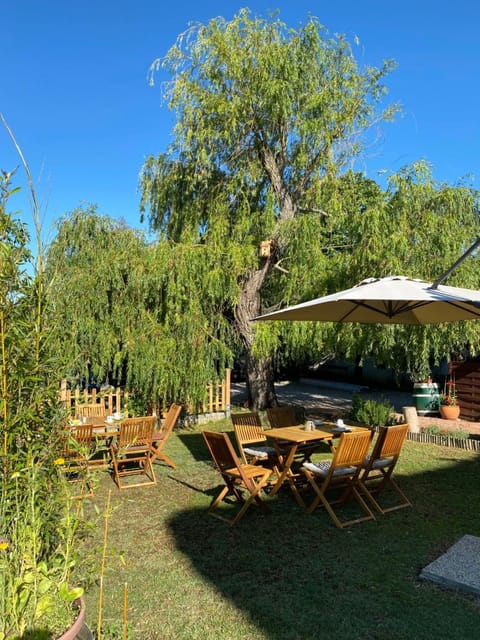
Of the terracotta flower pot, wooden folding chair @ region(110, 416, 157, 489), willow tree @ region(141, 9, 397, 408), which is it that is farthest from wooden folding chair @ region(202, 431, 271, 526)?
the terracotta flower pot

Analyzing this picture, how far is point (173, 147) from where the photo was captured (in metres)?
12.2

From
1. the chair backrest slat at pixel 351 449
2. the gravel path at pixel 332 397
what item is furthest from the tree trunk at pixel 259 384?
the chair backrest slat at pixel 351 449

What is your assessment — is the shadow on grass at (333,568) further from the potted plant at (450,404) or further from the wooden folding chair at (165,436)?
the potted plant at (450,404)

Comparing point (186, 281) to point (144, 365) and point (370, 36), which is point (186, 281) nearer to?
point (144, 365)

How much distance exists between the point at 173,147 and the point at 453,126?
627 centimetres

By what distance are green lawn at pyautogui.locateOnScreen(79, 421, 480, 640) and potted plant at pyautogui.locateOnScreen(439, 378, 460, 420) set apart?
5.70 m

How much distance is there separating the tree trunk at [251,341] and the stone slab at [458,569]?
7.69 m

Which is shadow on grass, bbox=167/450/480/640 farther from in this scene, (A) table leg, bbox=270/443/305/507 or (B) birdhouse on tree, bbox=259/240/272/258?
(B) birdhouse on tree, bbox=259/240/272/258

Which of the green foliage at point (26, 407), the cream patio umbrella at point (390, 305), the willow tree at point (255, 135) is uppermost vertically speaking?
the willow tree at point (255, 135)

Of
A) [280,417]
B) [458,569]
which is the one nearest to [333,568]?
[458,569]

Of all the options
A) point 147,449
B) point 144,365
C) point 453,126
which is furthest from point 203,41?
point 147,449

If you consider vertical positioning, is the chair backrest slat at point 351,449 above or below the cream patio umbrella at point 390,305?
below

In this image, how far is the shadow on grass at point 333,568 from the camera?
3.28 m

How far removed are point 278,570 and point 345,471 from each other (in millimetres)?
1649
